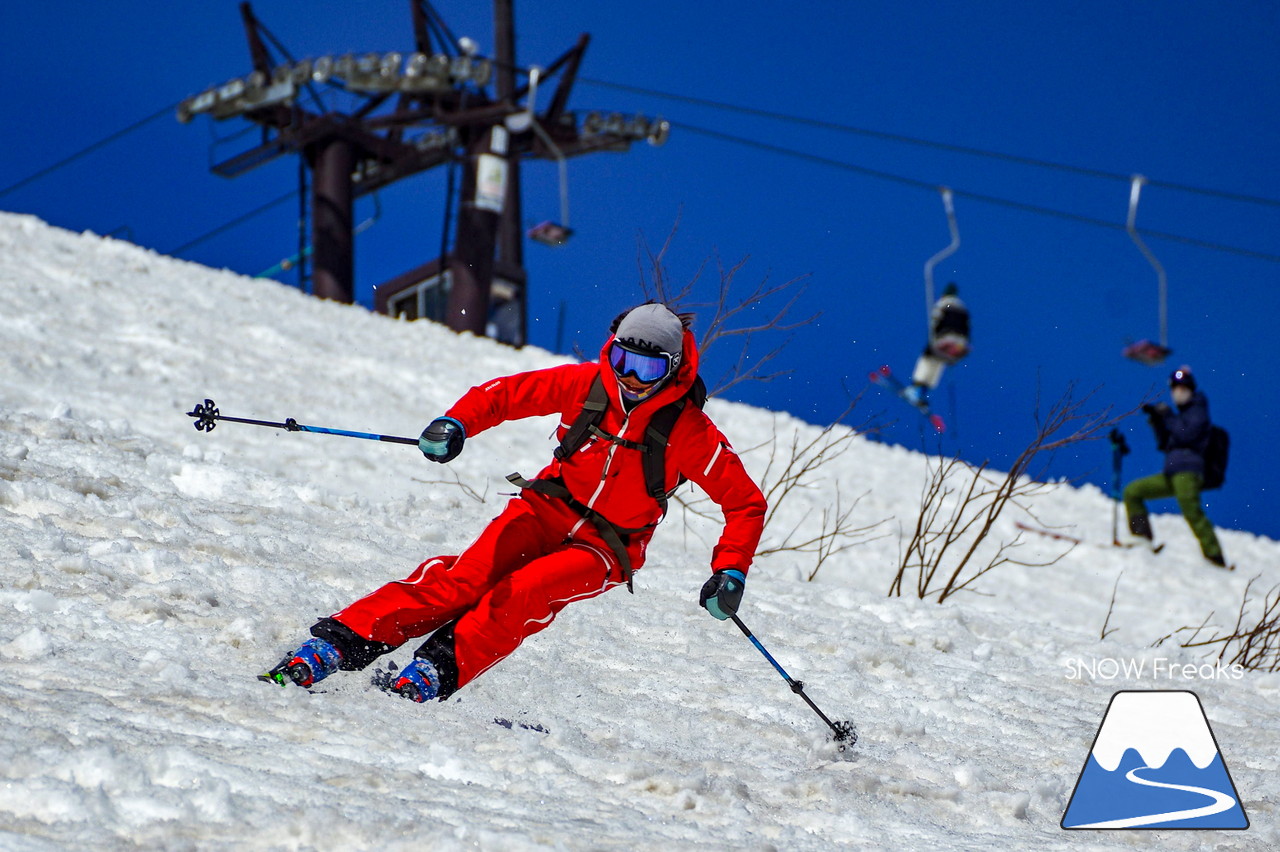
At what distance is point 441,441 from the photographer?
12.9 feet

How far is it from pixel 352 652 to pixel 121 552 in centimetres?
124

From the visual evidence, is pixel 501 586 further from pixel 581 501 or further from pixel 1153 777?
pixel 1153 777

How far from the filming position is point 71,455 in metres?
5.92

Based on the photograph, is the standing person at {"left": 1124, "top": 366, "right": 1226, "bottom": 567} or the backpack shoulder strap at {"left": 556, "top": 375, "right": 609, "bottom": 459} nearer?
the backpack shoulder strap at {"left": 556, "top": 375, "right": 609, "bottom": 459}

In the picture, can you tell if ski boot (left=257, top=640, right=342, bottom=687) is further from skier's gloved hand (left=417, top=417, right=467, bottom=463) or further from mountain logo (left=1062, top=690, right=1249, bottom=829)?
mountain logo (left=1062, top=690, right=1249, bottom=829)

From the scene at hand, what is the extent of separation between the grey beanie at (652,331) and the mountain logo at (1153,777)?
78.0 inches

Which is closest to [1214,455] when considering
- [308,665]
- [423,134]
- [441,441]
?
[441,441]

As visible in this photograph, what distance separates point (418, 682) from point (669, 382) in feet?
4.60

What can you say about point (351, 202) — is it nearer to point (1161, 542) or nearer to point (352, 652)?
point (1161, 542)

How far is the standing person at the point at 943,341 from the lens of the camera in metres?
20.8

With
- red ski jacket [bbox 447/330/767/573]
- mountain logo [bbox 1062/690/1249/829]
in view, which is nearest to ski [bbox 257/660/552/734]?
red ski jacket [bbox 447/330/767/573]

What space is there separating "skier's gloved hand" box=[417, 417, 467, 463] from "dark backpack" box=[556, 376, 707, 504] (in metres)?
0.43

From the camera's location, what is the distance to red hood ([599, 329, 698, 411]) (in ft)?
13.7

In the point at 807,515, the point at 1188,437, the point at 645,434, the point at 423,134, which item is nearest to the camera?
the point at 645,434
